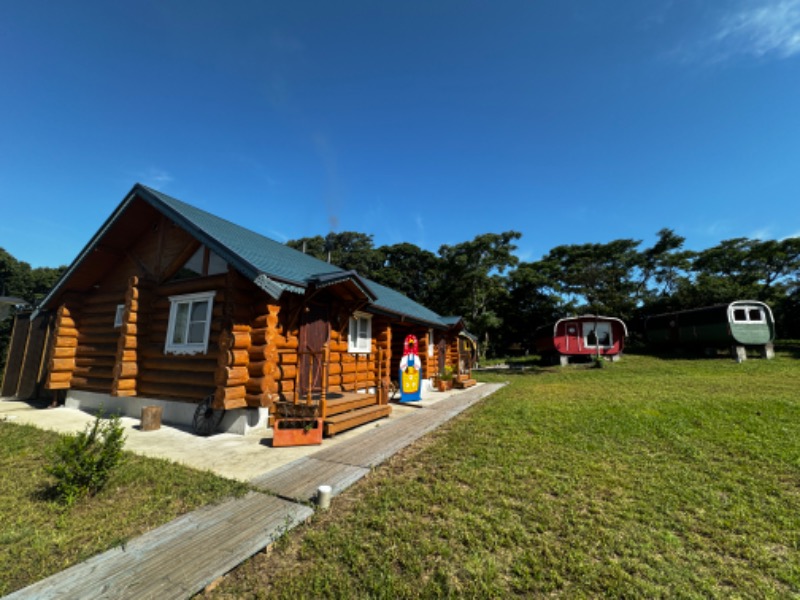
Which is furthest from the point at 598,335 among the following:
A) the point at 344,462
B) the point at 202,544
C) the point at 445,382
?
the point at 202,544

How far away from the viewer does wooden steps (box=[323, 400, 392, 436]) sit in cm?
717

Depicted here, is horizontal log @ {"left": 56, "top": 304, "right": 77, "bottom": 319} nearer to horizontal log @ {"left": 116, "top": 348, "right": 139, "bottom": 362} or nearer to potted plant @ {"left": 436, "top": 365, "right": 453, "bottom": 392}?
horizontal log @ {"left": 116, "top": 348, "right": 139, "bottom": 362}

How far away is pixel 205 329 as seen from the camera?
8.48m

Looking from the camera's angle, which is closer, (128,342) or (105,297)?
(128,342)

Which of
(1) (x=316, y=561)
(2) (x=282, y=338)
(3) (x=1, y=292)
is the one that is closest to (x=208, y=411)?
(2) (x=282, y=338)

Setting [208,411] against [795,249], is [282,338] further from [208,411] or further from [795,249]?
[795,249]

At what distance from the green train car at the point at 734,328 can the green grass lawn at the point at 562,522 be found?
21.2 metres

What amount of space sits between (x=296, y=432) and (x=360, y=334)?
17.5 ft

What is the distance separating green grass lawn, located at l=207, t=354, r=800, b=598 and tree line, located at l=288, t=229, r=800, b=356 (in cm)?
2576

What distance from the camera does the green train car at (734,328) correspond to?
22.8m

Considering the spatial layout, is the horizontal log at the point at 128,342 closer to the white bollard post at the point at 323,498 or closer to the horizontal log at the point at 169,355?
the horizontal log at the point at 169,355

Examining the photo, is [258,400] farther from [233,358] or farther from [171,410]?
[171,410]

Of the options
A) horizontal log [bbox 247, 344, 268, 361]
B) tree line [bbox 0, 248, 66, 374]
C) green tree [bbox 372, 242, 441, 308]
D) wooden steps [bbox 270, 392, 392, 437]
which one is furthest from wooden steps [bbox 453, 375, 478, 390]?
tree line [bbox 0, 248, 66, 374]

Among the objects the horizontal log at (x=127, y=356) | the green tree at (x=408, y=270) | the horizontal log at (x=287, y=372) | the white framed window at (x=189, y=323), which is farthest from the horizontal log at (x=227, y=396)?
the green tree at (x=408, y=270)
